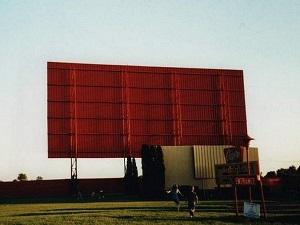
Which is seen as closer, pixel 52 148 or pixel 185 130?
pixel 52 148

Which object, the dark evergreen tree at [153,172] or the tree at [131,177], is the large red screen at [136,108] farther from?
the dark evergreen tree at [153,172]

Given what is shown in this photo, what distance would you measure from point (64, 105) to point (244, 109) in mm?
24231

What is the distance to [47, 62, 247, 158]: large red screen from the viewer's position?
51.4 m

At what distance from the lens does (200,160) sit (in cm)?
4150

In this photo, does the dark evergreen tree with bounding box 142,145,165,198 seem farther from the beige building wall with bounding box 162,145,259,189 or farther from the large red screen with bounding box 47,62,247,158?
the large red screen with bounding box 47,62,247,158

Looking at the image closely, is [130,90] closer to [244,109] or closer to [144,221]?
[244,109]

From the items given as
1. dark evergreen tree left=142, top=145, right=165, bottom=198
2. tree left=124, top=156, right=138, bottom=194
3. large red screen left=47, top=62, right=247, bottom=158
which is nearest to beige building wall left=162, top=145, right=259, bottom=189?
dark evergreen tree left=142, top=145, right=165, bottom=198

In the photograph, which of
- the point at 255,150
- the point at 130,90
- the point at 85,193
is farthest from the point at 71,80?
the point at 255,150

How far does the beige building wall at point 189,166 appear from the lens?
40500 mm

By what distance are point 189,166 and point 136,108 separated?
15.0m

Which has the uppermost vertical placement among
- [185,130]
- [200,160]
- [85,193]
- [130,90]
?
[130,90]

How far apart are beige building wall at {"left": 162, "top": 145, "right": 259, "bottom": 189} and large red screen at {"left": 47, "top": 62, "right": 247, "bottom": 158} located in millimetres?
12776

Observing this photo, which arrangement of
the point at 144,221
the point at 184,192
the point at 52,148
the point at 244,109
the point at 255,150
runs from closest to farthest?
1. the point at 144,221
2. the point at 184,192
3. the point at 255,150
4. the point at 52,148
5. the point at 244,109

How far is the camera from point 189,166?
41.2m
